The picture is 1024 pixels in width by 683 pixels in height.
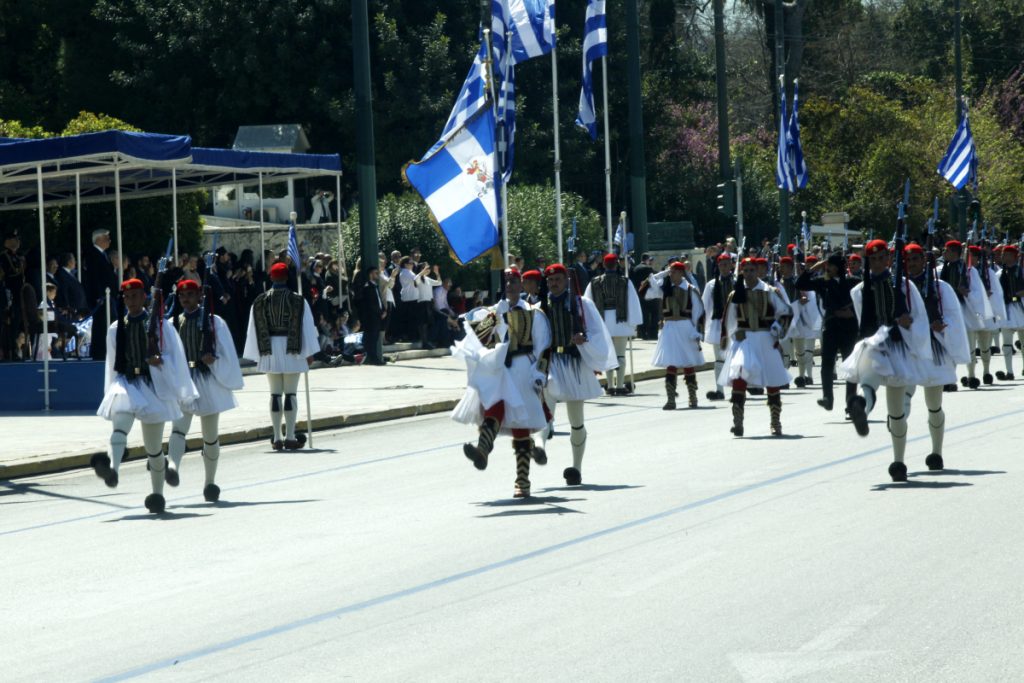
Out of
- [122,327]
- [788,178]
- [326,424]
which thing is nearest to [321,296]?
[326,424]

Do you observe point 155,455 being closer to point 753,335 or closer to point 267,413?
point 753,335

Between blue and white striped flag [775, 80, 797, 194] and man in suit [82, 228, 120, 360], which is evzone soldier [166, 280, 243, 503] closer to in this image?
man in suit [82, 228, 120, 360]

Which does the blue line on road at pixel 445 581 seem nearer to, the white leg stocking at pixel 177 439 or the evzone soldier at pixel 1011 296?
the white leg stocking at pixel 177 439

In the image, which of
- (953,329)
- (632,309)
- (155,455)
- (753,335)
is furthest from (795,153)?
(155,455)

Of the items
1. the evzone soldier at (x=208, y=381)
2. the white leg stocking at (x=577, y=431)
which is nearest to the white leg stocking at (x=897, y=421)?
the white leg stocking at (x=577, y=431)

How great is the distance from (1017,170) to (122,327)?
48.9m

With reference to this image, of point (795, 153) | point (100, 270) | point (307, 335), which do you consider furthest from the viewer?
point (795, 153)

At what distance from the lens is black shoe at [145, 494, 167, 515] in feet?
42.7

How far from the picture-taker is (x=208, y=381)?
14109mm

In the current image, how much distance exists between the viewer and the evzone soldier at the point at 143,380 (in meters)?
13.1

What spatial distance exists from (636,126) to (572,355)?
20572 mm

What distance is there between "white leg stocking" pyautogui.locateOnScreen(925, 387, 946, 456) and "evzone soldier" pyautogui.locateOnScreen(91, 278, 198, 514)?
595 centimetres

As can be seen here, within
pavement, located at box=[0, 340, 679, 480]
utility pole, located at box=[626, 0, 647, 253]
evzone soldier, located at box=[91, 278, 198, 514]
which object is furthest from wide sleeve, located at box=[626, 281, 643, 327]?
evzone soldier, located at box=[91, 278, 198, 514]

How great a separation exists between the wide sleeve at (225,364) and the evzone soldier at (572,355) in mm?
2610
